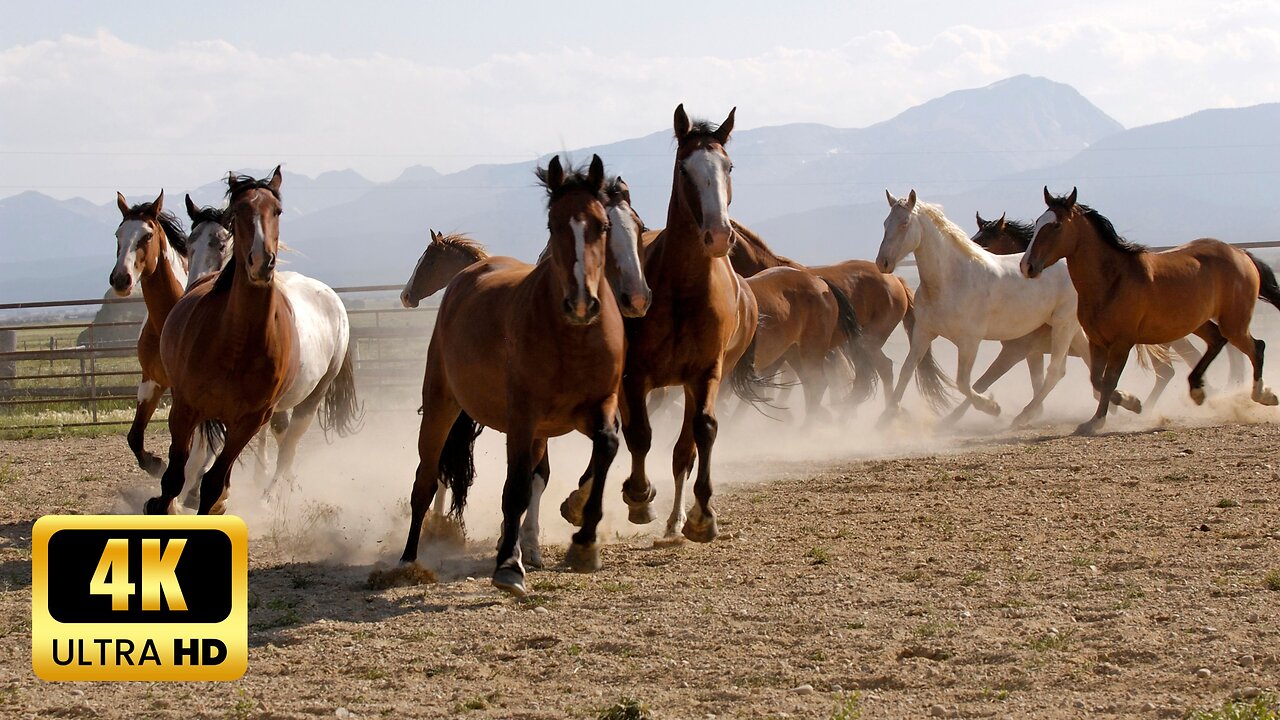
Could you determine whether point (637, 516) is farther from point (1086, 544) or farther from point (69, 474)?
point (69, 474)

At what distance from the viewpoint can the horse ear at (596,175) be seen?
586cm

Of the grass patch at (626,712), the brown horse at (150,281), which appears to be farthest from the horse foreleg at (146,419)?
the grass patch at (626,712)

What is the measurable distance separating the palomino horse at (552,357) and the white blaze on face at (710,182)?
784mm

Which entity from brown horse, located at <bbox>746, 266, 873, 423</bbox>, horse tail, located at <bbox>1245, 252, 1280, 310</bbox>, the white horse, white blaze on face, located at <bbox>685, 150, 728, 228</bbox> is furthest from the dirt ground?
horse tail, located at <bbox>1245, 252, 1280, 310</bbox>

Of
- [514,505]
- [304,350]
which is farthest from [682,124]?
[304,350]

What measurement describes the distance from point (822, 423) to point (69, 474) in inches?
292

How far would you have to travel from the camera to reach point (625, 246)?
626 cm

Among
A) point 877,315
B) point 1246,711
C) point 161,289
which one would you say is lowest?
point 1246,711

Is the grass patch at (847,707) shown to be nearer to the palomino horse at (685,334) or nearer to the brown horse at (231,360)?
the palomino horse at (685,334)

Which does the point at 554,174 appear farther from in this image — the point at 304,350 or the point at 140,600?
the point at 304,350

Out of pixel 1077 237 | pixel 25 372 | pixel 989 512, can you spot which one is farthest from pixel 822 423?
pixel 25 372

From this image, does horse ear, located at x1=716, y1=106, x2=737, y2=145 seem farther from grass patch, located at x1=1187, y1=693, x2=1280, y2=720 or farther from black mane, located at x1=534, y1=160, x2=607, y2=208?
grass patch, located at x1=1187, y1=693, x2=1280, y2=720

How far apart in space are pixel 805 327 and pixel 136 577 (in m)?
8.76

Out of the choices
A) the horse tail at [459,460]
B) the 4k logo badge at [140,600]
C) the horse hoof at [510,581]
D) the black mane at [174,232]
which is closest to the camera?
the 4k logo badge at [140,600]
